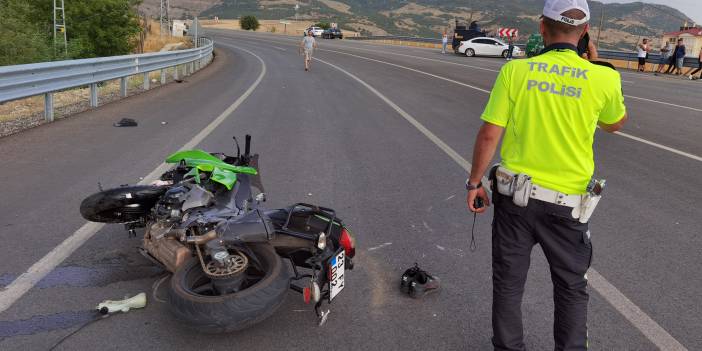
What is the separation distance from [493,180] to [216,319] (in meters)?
1.68

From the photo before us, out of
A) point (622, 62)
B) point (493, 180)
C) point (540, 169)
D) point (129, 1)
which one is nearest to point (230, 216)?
point (493, 180)

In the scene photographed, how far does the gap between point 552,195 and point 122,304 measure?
108 inches

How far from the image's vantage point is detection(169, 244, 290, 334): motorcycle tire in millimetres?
3043

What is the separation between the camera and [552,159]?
2836mm

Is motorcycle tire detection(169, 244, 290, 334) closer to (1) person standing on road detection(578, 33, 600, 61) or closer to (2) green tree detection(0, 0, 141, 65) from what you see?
(1) person standing on road detection(578, 33, 600, 61)

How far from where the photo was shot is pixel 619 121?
288 cm

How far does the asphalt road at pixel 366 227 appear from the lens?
3467mm

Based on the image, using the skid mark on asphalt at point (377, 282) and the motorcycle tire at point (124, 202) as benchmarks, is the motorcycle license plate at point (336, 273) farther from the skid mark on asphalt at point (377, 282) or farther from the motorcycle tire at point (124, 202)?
the motorcycle tire at point (124, 202)

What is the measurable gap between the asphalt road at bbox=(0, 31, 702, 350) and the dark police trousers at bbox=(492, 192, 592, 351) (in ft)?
1.46

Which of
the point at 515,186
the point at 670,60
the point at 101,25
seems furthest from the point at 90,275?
the point at 101,25

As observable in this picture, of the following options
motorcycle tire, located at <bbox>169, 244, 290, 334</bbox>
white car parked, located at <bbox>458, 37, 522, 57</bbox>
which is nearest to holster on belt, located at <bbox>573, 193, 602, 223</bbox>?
motorcycle tire, located at <bbox>169, 244, 290, 334</bbox>

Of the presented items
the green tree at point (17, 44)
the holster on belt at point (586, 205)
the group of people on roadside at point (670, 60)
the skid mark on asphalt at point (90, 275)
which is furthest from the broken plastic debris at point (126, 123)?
the group of people on roadside at point (670, 60)

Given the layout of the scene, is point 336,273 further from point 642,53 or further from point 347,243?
point 642,53

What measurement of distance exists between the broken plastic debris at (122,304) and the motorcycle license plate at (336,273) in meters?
1.30
